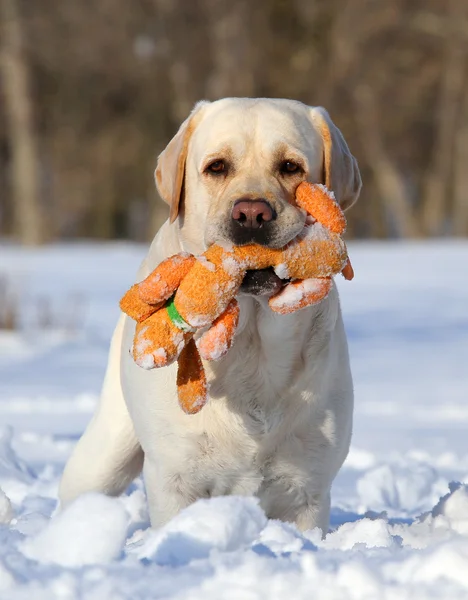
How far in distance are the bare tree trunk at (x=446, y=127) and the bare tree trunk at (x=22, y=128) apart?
10.6 meters

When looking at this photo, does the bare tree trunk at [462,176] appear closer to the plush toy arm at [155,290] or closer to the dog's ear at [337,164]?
the dog's ear at [337,164]

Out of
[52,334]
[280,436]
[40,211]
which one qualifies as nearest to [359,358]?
[52,334]

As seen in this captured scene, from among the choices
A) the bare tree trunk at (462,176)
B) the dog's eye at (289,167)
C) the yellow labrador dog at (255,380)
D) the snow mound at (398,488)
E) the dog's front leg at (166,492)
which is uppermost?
the dog's eye at (289,167)

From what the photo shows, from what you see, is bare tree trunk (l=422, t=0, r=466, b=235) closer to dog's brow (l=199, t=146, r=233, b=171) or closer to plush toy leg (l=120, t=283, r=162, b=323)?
dog's brow (l=199, t=146, r=233, b=171)

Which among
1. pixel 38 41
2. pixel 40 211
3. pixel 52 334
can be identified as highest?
pixel 38 41

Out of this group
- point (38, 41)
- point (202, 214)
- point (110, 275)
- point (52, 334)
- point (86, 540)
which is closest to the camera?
point (86, 540)

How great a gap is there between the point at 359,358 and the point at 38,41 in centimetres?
1904

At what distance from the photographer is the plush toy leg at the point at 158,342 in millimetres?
3172

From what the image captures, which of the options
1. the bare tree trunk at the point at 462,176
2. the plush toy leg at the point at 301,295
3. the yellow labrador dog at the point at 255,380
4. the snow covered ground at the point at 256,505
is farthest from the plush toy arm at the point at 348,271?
the bare tree trunk at the point at 462,176

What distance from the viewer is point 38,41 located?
26438 millimetres

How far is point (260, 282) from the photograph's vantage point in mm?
3328

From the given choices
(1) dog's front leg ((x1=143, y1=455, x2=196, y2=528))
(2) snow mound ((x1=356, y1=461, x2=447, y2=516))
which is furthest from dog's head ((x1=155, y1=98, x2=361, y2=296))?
(2) snow mound ((x1=356, y1=461, x2=447, y2=516))

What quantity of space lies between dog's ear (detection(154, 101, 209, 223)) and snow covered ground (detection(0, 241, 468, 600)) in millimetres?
1174

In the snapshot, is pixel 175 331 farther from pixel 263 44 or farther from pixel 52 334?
pixel 263 44
